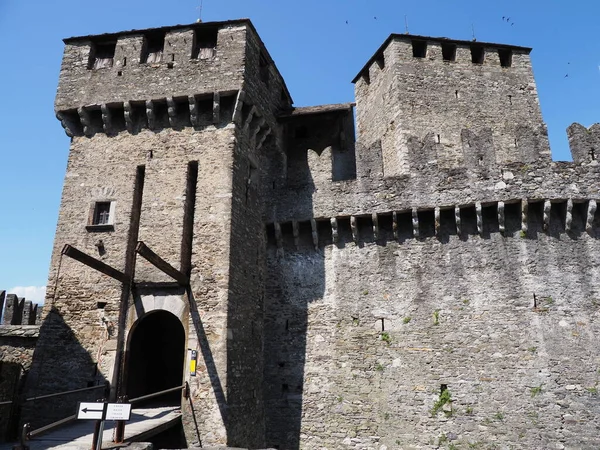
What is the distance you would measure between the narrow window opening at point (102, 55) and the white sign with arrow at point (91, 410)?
33.7ft

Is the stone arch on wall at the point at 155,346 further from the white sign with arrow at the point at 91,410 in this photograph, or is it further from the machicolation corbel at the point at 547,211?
the machicolation corbel at the point at 547,211

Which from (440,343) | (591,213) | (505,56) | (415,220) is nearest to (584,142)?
(591,213)

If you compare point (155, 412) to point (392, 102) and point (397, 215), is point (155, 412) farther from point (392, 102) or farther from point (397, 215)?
point (392, 102)

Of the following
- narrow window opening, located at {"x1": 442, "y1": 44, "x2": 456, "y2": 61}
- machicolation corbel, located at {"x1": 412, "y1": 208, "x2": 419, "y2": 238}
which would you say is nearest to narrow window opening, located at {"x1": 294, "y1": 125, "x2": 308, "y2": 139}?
machicolation corbel, located at {"x1": 412, "y1": 208, "x2": 419, "y2": 238}

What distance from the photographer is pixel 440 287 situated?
1259 cm

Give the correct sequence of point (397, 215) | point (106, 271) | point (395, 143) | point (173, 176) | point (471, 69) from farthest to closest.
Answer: point (471, 69) < point (395, 143) < point (397, 215) < point (173, 176) < point (106, 271)

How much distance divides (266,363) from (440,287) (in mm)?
5283

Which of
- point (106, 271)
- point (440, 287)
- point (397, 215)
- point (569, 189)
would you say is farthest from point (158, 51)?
point (569, 189)

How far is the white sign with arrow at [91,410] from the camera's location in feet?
22.4

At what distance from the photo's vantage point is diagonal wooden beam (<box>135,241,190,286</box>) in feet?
31.3

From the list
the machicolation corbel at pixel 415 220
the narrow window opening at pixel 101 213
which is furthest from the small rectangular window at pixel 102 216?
the machicolation corbel at pixel 415 220


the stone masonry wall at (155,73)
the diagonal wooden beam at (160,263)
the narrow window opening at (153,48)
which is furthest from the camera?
the narrow window opening at (153,48)

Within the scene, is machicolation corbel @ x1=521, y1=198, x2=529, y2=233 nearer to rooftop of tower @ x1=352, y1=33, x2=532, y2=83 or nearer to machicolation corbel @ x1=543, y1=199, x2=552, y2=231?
machicolation corbel @ x1=543, y1=199, x2=552, y2=231

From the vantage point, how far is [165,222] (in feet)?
38.7
